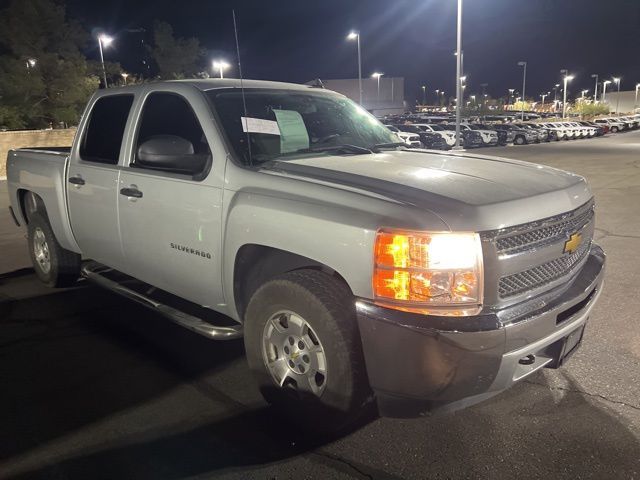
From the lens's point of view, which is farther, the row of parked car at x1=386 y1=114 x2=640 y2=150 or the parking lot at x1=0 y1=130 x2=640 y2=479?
the row of parked car at x1=386 y1=114 x2=640 y2=150

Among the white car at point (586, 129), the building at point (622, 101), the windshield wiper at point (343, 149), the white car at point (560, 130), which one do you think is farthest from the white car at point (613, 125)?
the building at point (622, 101)

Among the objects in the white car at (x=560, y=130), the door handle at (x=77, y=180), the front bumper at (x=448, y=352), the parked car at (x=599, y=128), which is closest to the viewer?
the front bumper at (x=448, y=352)

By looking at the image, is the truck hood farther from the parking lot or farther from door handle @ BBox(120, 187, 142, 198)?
the parking lot

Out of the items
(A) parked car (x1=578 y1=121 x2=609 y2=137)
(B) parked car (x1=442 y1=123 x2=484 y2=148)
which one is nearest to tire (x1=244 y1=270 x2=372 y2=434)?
(B) parked car (x1=442 y1=123 x2=484 y2=148)

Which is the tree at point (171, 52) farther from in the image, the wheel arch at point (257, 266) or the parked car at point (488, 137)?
the wheel arch at point (257, 266)

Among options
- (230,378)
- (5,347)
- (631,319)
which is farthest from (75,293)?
(631,319)

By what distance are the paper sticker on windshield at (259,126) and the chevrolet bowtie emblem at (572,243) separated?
194 centimetres

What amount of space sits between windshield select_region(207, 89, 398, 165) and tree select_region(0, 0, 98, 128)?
21.6 m

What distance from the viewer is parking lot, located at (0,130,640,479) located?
286 centimetres

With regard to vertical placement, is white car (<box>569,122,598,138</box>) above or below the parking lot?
below

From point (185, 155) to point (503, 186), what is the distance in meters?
Answer: 1.93

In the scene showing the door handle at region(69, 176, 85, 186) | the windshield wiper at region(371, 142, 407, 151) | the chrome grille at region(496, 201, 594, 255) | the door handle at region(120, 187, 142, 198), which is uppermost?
the windshield wiper at region(371, 142, 407, 151)

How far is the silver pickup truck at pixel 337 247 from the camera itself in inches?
101

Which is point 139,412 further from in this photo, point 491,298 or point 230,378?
point 491,298
